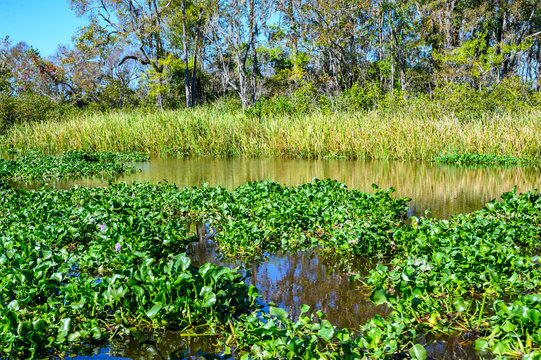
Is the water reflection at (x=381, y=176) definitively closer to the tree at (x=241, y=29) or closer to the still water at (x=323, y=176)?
the still water at (x=323, y=176)

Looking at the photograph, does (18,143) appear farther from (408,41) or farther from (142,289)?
(408,41)

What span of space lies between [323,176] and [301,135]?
4.92m

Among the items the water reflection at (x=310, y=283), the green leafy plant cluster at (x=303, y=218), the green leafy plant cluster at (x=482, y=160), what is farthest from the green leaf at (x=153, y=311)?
the green leafy plant cluster at (x=482, y=160)

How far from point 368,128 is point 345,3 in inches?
584

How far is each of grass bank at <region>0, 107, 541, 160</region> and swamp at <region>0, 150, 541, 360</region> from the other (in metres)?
6.68

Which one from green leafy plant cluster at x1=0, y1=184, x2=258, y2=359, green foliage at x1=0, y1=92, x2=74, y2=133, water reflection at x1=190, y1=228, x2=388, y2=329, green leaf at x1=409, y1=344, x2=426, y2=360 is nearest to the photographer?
green leaf at x1=409, y1=344, x2=426, y2=360

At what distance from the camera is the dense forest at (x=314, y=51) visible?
85.7 ft

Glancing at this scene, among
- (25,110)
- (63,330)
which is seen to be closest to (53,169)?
(63,330)

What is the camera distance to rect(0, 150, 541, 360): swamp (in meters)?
2.40

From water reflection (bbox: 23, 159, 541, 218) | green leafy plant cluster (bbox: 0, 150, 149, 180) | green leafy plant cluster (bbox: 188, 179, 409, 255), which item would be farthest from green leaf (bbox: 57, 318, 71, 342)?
green leafy plant cluster (bbox: 0, 150, 149, 180)

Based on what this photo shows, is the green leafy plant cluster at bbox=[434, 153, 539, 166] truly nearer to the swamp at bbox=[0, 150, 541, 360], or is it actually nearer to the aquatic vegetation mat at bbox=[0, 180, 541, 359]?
the swamp at bbox=[0, 150, 541, 360]

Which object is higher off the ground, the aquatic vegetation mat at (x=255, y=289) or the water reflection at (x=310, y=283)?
the aquatic vegetation mat at (x=255, y=289)

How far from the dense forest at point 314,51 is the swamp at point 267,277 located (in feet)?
57.9

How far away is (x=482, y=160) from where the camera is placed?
11977mm
